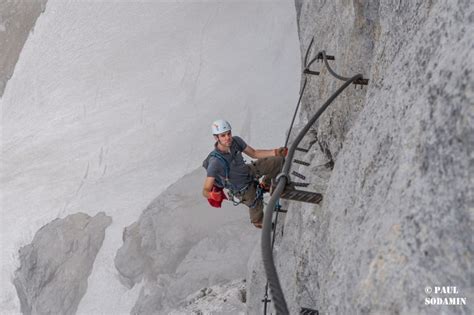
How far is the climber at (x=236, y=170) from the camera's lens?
705cm

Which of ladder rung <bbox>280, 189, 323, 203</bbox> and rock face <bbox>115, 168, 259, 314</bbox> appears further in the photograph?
rock face <bbox>115, 168, 259, 314</bbox>

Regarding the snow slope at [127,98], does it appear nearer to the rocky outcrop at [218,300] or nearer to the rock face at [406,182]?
the rocky outcrop at [218,300]

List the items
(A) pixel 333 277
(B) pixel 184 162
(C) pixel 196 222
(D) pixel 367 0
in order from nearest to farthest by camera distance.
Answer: (A) pixel 333 277 → (D) pixel 367 0 → (C) pixel 196 222 → (B) pixel 184 162

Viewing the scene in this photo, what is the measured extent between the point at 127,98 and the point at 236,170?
24656mm

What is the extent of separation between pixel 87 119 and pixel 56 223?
1085 centimetres

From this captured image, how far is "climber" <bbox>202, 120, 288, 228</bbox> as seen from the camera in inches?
277

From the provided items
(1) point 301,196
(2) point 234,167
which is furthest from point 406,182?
(2) point 234,167

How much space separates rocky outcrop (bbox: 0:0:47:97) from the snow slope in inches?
27.6

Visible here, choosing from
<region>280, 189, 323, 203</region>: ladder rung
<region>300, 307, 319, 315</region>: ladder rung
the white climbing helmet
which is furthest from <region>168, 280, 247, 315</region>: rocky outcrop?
<region>280, 189, 323, 203</region>: ladder rung

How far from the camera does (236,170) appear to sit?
7.53 metres

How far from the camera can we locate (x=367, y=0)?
17.8 feet

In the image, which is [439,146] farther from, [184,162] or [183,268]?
[184,162]

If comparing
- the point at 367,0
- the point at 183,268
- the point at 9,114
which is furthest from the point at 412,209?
the point at 9,114

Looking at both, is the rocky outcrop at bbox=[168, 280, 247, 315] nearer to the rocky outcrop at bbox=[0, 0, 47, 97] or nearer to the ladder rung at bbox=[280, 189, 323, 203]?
the ladder rung at bbox=[280, 189, 323, 203]
